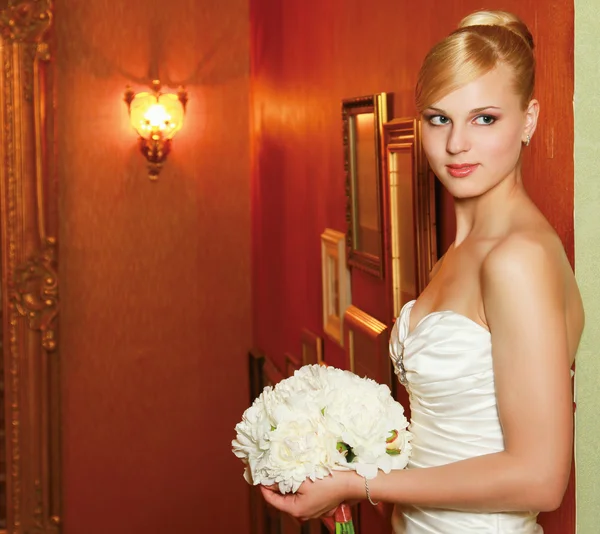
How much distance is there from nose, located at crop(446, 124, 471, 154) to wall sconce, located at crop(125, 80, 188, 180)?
4275 mm

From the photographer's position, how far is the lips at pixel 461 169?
1.78 m

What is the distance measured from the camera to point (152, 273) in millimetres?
6066

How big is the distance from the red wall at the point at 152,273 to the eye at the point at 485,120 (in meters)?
4.44

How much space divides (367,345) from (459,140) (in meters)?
1.59

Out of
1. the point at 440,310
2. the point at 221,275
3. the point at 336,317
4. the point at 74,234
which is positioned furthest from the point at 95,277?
the point at 440,310

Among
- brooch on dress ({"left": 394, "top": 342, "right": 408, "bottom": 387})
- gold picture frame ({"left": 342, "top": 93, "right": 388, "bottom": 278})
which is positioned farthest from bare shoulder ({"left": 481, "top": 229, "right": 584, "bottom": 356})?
gold picture frame ({"left": 342, "top": 93, "right": 388, "bottom": 278})

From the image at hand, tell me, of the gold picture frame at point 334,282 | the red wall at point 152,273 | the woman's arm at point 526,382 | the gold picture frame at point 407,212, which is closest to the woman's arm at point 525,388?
the woman's arm at point 526,382

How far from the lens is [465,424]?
1.84 metres

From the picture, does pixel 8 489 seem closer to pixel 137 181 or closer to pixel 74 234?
pixel 74 234

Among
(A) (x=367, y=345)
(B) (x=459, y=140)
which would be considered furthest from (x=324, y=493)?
(A) (x=367, y=345)

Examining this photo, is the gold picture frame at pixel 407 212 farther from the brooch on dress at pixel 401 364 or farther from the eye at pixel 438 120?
the eye at pixel 438 120

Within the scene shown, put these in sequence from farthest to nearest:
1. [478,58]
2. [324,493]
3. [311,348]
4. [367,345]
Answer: [311,348]
[367,345]
[324,493]
[478,58]

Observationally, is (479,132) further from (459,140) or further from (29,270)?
(29,270)

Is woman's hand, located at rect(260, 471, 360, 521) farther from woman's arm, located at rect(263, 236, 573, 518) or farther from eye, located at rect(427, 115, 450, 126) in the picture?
eye, located at rect(427, 115, 450, 126)
